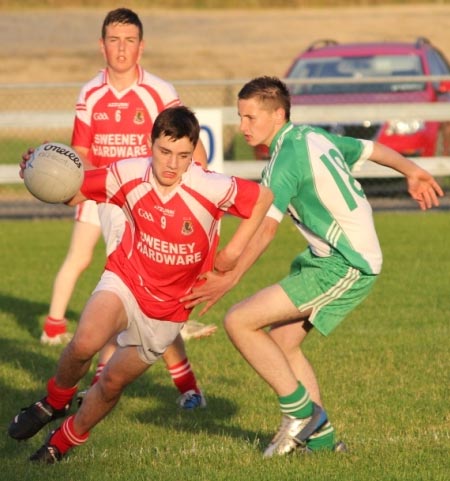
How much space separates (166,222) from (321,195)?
2.70ft

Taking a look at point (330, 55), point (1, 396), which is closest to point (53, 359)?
point (1, 396)

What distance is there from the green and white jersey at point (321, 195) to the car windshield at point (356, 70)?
1226 cm

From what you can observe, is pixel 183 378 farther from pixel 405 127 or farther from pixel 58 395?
pixel 405 127

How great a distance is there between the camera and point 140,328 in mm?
6949

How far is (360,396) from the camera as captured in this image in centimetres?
856

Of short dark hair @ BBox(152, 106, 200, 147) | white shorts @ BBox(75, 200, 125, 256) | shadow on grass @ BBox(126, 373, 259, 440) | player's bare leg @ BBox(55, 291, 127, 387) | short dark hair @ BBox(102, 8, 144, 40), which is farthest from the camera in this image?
short dark hair @ BBox(102, 8, 144, 40)

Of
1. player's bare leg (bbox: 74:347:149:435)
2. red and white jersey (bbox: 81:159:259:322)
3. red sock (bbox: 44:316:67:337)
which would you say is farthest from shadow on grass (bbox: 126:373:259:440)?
red sock (bbox: 44:316:67:337)

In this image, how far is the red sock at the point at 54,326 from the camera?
1045 cm

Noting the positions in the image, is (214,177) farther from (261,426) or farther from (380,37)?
(380,37)

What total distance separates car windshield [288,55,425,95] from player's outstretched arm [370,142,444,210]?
1188cm

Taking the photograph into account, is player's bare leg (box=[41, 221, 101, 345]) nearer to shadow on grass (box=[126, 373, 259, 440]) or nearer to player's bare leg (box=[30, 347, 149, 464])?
shadow on grass (box=[126, 373, 259, 440])

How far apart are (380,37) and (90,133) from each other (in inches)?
1451

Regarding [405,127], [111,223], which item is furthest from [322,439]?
[405,127]

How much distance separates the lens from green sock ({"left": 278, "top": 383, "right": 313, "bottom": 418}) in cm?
689
